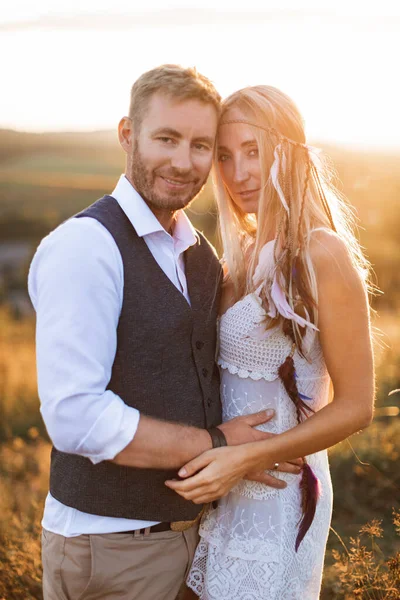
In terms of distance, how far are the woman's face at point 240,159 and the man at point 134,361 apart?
0.17 meters

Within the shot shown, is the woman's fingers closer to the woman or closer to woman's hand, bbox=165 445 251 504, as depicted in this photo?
the woman

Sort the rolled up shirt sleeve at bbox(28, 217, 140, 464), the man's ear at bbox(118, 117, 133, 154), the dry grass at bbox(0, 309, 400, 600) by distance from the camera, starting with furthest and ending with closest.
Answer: the dry grass at bbox(0, 309, 400, 600) < the man's ear at bbox(118, 117, 133, 154) < the rolled up shirt sleeve at bbox(28, 217, 140, 464)

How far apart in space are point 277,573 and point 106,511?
0.64 meters

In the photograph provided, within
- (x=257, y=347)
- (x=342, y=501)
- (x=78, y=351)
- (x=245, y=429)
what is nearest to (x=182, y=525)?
(x=245, y=429)

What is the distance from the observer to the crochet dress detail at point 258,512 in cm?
216

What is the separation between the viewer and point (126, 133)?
2.33 metres

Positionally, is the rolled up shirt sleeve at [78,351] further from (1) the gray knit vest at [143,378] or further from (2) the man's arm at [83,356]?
(1) the gray knit vest at [143,378]

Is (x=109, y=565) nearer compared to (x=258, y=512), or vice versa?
(x=109, y=565)

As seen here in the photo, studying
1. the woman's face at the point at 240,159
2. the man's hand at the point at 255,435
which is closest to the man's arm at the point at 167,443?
the man's hand at the point at 255,435

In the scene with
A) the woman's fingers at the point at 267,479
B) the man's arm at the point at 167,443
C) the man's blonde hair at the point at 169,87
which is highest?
the man's blonde hair at the point at 169,87

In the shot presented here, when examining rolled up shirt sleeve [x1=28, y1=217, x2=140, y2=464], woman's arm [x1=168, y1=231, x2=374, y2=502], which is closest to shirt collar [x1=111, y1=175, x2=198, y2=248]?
rolled up shirt sleeve [x1=28, y1=217, x2=140, y2=464]

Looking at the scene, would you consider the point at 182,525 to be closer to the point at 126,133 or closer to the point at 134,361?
the point at 134,361

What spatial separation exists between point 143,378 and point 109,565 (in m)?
0.59

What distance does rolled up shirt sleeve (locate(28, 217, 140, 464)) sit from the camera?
172cm
